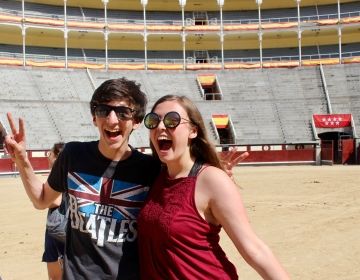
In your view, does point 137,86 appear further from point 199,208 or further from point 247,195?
point 247,195

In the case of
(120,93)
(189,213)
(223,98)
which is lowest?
(189,213)

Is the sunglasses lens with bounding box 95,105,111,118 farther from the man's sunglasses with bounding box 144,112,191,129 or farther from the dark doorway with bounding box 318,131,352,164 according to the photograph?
the dark doorway with bounding box 318,131,352,164

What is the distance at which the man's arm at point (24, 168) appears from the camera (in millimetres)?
2539

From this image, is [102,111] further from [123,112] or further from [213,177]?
[213,177]

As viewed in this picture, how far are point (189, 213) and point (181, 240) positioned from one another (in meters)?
0.12

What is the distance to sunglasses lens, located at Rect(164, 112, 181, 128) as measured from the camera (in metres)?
2.10

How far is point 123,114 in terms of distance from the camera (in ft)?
7.53

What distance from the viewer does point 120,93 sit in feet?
7.52

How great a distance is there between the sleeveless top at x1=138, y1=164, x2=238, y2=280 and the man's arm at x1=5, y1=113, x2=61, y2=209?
779 millimetres

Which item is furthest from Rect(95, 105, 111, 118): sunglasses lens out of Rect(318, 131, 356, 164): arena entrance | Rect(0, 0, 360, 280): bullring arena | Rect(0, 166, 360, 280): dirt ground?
Rect(318, 131, 356, 164): arena entrance

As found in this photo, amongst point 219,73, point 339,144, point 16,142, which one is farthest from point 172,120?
point 219,73

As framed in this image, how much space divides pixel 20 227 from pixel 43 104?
21.6 meters

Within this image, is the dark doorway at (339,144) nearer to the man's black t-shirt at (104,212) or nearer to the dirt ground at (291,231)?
the dirt ground at (291,231)

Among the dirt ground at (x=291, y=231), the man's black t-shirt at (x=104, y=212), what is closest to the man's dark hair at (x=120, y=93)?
the man's black t-shirt at (x=104, y=212)
